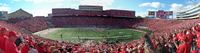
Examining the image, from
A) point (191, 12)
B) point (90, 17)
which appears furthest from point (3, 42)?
point (191, 12)

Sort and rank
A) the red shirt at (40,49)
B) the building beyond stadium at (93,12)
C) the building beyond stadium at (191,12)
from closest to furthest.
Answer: the red shirt at (40,49), the building beyond stadium at (93,12), the building beyond stadium at (191,12)

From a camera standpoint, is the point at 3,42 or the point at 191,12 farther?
the point at 191,12

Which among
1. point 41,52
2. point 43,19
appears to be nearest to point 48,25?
point 43,19

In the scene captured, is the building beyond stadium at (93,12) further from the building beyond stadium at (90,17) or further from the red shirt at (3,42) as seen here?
the red shirt at (3,42)

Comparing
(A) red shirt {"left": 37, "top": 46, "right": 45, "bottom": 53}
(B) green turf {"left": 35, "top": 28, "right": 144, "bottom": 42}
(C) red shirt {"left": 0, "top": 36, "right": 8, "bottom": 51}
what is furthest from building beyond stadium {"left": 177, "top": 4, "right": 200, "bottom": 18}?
(C) red shirt {"left": 0, "top": 36, "right": 8, "bottom": 51}

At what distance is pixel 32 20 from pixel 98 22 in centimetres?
389

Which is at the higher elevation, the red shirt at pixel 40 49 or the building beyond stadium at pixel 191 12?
the red shirt at pixel 40 49

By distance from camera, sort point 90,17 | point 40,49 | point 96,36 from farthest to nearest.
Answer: point 90,17
point 96,36
point 40,49

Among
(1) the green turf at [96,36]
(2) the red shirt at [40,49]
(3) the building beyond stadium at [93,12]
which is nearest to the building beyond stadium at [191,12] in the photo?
(3) the building beyond stadium at [93,12]

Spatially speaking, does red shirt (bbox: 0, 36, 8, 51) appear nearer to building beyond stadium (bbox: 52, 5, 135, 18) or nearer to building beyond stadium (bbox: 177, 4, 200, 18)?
building beyond stadium (bbox: 52, 5, 135, 18)

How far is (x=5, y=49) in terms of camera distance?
6.93 ft

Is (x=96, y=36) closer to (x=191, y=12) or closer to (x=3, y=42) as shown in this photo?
(x=3, y=42)

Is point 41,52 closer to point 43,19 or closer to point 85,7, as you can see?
point 43,19

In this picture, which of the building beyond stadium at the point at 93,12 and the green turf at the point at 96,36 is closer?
the green turf at the point at 96,36
